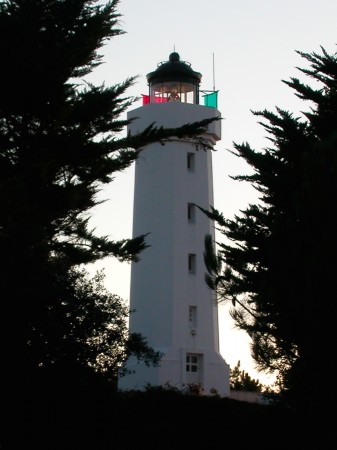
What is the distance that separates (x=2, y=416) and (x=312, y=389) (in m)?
5.16

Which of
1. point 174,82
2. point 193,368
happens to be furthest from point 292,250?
point 174,82

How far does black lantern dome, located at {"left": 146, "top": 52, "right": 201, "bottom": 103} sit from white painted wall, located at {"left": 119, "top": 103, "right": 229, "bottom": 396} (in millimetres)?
1036

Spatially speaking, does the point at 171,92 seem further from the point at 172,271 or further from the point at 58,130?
A: the point at 58,130

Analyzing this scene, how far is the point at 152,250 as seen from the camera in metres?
38.9

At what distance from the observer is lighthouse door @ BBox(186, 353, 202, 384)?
37.8 metres

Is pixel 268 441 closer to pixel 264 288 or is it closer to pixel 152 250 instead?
pixel 264 288

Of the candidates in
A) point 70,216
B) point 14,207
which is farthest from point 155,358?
point 14,207

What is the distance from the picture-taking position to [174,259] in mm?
38719

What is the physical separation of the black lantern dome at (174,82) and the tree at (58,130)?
15.3m

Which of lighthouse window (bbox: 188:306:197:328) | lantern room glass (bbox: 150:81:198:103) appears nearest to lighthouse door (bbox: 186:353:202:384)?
lighthouse window (bbox: 188:306:197:328)

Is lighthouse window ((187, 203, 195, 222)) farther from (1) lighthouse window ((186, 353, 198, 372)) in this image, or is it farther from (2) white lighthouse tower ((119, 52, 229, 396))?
(1) lighthouse window ((186, 353, 198, 372))

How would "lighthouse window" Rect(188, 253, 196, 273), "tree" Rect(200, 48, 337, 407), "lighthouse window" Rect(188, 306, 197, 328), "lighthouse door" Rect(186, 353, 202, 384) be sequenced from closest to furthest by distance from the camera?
"tree" Rect(200, 48, 337, 407) < "lighthouse door" Rect(186, 353, 202, 384) < "lighthouse window" Rect(188, 306, 197, 328) < "lighthouse window" Rect(188, 253, 196, 273)

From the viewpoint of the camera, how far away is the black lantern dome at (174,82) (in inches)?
1602

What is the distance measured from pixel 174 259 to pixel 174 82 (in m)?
6.62
